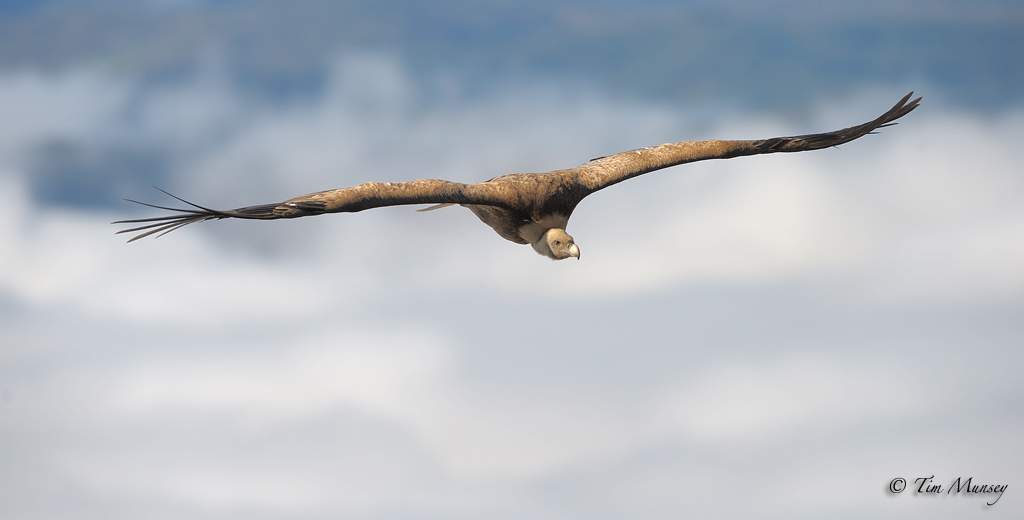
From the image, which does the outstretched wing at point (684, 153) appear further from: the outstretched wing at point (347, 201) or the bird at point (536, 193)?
the outstretched wing at point (347, 201)

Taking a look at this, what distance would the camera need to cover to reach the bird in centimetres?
1423

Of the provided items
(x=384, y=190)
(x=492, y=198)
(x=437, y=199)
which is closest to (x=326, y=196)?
(x=384, y=190)

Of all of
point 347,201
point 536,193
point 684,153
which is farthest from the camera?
point 684,153

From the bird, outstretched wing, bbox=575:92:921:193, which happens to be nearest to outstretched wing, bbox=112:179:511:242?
the bird

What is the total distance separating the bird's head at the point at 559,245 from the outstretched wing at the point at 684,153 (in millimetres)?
1275

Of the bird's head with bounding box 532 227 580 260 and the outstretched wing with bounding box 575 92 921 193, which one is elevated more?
the outstretched wing with bounding box 575 92 921 193

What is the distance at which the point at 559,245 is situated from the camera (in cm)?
1788

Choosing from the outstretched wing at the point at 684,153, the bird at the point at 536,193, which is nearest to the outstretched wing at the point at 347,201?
the bird at the point at 536,193

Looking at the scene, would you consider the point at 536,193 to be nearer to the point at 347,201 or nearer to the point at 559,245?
the point at 559,245

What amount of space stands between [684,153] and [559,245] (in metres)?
3.62

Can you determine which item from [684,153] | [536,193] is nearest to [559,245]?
[536,193]

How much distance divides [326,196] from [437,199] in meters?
1.94

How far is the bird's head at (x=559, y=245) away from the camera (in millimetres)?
17797

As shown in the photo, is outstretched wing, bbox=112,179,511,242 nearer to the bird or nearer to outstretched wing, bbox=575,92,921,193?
the bird
